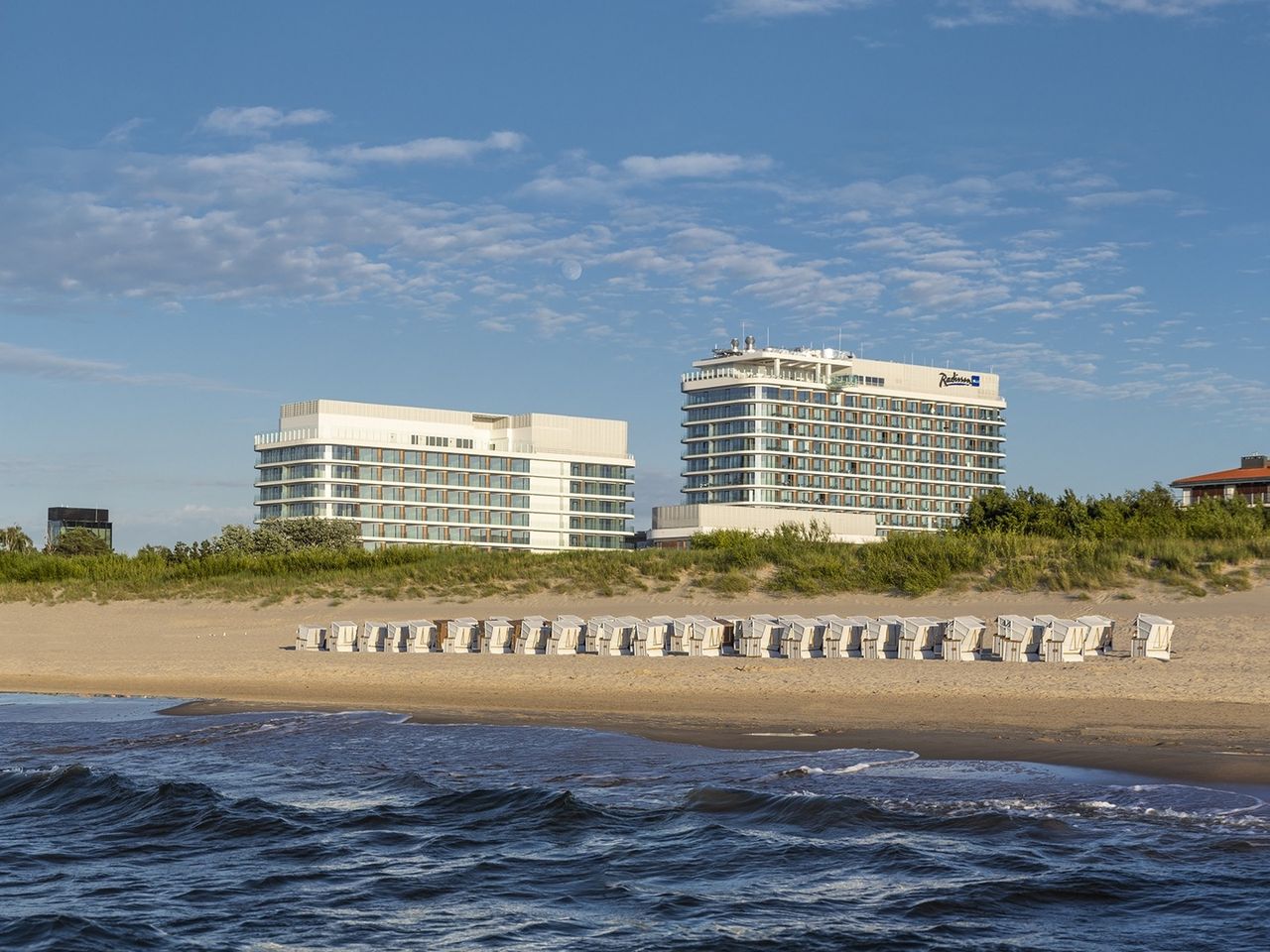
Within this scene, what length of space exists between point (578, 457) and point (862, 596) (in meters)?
101

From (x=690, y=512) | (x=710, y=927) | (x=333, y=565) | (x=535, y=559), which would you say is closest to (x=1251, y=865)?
(x=710, y=927)

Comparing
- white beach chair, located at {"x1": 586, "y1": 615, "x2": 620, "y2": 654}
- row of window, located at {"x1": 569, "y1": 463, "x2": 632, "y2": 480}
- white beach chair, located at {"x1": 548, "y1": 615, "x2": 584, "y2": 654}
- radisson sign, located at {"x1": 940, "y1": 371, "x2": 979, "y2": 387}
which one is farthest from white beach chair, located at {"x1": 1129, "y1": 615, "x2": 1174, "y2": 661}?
radisson sign, located at {"x1": 940, "y1": 371, "x2": 979, "y2": 387}

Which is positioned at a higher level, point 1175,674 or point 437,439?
point 437,439

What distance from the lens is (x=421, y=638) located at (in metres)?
27.5

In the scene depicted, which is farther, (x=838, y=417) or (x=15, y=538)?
(x=838, y=417)

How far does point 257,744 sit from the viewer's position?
15820mm

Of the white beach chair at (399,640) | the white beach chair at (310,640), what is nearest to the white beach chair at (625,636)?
the white beach chair at (399,640)

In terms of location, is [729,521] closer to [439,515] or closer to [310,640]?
[439,515]

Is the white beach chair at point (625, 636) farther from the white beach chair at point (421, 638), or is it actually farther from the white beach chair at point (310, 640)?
the white beach chair at point (310, 640)

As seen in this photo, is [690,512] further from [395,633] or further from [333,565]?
[395,633]

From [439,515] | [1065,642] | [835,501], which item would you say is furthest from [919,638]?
[835,501]

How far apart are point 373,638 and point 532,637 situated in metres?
3.86

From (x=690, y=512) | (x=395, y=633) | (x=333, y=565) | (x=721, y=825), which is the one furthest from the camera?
(x=690, y=512)

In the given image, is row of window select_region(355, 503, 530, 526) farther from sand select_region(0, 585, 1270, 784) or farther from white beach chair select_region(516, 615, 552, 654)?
white beach chair select_region(516, 615, 552, 654)
